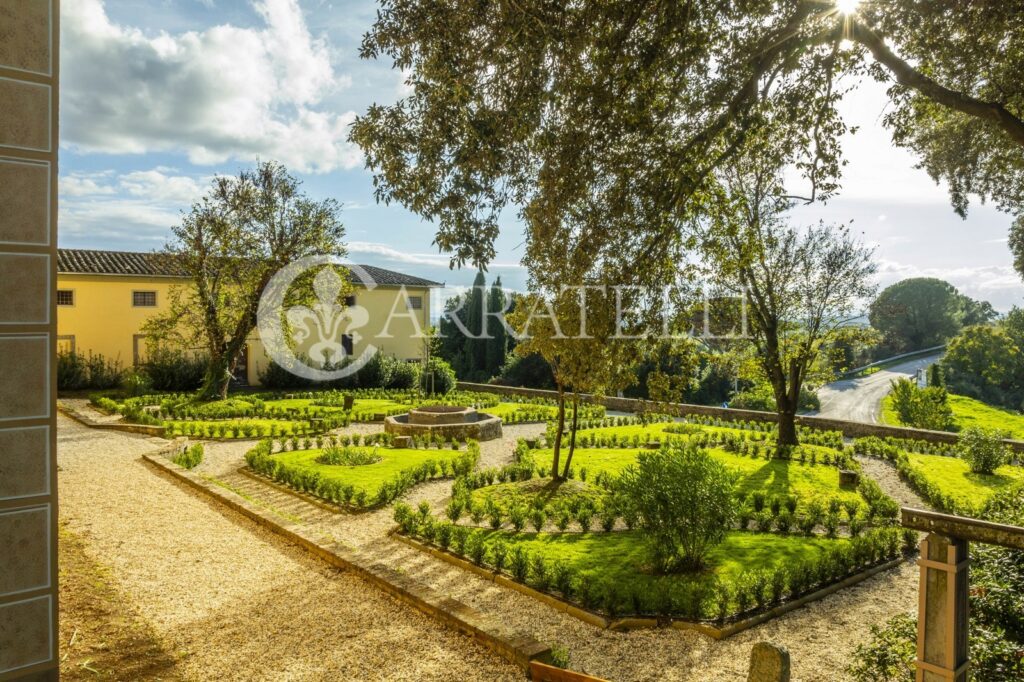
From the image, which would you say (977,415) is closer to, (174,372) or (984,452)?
(984,452)

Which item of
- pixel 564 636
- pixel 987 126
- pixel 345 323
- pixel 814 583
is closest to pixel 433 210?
pixel 564 636

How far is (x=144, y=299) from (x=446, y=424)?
840 inches

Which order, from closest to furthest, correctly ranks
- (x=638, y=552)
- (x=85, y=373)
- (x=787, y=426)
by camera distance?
1. (x=638, y=552)
2. (x=787, y=426)
3. (x=85, y=373)

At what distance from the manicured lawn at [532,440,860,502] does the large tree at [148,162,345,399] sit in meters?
14.5

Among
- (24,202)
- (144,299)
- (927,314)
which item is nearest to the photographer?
(24,202)

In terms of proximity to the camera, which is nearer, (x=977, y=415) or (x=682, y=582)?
(x=682, y=582)

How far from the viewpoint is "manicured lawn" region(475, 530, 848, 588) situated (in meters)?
6.86

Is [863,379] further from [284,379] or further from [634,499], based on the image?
[634,499]

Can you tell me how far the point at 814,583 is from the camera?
21.9 feet

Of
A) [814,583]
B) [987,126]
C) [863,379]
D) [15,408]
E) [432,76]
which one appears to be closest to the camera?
[15,408]

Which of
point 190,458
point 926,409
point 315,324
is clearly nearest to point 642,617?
point 190,458

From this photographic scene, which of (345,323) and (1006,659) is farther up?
(345,323)

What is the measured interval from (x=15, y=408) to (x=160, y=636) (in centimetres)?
300

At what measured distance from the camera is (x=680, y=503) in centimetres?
653
